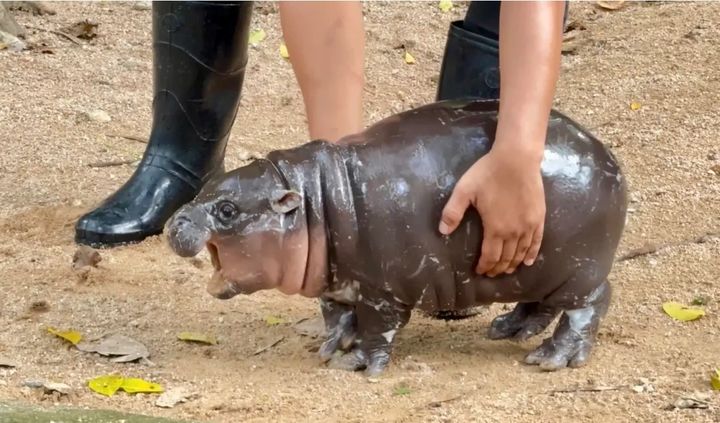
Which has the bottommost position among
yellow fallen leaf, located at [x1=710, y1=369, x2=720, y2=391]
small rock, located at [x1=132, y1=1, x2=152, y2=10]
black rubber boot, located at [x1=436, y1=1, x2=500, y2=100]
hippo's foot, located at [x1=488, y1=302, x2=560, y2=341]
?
small rock, located at [x1=132, y1=1, x2=152, y2=10]

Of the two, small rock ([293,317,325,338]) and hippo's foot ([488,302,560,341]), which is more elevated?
hippo's foot ([488,302,560,341])

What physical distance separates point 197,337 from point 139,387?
28 cm

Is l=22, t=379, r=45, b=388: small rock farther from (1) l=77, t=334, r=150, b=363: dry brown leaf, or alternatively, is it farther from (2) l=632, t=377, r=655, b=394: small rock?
(2) l=632, t=377, r=655, b=394: small rock

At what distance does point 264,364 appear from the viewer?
2.09 m

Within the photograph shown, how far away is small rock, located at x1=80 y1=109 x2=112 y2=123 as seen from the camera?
371cm

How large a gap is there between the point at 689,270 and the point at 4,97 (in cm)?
233

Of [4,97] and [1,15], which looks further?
[1,15]


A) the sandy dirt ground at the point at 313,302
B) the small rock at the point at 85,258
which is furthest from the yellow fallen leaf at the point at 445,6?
the small rock at the point at 85,258

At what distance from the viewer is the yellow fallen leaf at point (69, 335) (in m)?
2.17

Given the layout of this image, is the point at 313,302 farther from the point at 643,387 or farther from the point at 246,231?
the point at 643,387

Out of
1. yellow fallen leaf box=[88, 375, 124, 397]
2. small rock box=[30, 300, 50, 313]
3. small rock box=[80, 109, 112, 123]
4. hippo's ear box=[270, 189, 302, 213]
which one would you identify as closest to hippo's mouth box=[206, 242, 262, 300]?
hippo's ear box=[270, 189, 302, 213]

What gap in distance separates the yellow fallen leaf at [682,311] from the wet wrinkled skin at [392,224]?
0.31 metres

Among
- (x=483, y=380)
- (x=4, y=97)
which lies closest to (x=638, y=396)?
(x=483, y=380)

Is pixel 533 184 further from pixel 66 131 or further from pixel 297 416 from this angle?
pixel 66 131
